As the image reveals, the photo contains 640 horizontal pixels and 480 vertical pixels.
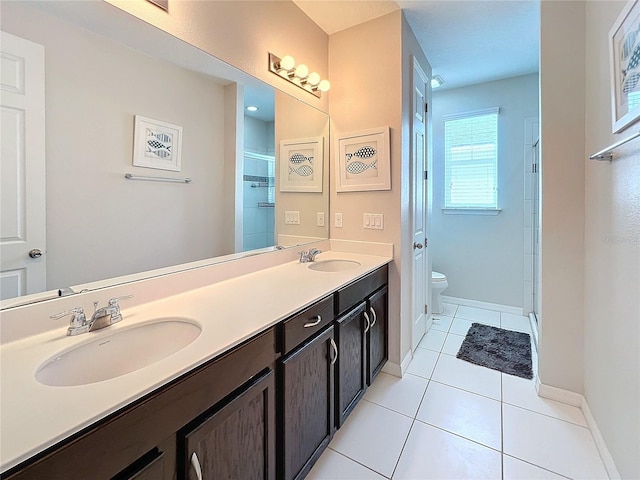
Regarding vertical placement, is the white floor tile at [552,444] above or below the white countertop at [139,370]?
below

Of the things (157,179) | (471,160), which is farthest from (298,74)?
(471,160)

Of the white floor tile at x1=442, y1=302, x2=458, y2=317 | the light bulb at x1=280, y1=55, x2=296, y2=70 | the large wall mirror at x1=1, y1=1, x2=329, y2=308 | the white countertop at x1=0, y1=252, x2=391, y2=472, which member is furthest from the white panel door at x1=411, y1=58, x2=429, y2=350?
the large wall mirror at x1=1, y1=1, x2=329, y2=308

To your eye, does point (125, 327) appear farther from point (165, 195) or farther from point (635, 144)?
point (635, 144)

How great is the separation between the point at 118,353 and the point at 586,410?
91.8 inches

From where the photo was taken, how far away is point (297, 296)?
1.27m

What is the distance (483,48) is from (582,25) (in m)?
0.94

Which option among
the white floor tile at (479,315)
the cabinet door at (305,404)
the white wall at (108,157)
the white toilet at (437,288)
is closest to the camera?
the white wall at (108,157)

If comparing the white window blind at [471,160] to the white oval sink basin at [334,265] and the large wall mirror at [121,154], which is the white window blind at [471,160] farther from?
the large wall mirror at [121,154]

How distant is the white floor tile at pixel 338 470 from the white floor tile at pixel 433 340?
1.34 m

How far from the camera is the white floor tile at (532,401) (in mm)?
1705

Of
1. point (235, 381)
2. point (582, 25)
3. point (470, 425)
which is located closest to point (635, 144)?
point (582, 25)

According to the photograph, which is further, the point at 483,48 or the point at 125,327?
the point at 483,48

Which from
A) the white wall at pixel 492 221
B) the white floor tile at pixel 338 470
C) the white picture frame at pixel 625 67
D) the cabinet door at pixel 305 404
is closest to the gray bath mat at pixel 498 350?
the white wall at pixel 492 221

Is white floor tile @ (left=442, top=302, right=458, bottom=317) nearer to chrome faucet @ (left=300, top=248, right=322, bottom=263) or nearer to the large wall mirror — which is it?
chrome faucet @ (left=300, top=248, right=322, bottom=263)
